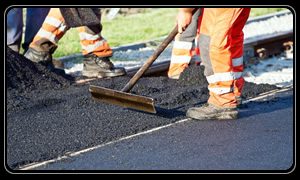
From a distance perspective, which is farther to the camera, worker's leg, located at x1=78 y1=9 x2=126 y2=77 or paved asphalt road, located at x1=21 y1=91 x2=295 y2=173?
worker's leg, located at x1=78 y1=9 x2=126 y2=77

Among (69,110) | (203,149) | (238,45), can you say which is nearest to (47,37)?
(69,110)

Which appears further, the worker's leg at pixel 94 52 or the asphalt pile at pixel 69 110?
the worker's leg at pixel 94 52

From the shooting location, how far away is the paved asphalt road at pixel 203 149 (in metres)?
5.22

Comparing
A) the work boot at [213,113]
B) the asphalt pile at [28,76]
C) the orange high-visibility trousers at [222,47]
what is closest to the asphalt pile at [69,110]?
the asphalt pile at [28,76]

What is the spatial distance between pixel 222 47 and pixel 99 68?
7.68 ft

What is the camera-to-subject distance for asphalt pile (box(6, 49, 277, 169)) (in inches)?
228

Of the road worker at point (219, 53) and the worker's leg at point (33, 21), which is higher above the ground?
the road worker at point (219, 53)

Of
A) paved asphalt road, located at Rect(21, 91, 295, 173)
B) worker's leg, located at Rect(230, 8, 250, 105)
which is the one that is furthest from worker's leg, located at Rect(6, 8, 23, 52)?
paved asphalt road, located at Rect(21, 91, 295, 173)

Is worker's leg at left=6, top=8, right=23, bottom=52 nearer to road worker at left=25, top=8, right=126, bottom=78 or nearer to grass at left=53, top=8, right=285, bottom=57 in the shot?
road worker at left=25, top=8, right=126, bottom=78

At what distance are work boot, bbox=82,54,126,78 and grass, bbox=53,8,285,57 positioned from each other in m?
1.96

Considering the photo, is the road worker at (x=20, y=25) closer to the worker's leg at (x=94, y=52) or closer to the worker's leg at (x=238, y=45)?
the worker's leg at (x=94, y=52)

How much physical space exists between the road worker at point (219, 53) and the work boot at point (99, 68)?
1.84 metres
